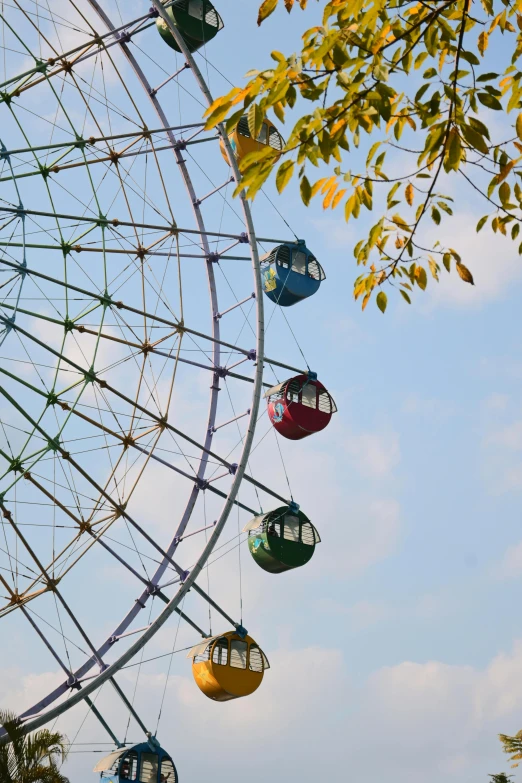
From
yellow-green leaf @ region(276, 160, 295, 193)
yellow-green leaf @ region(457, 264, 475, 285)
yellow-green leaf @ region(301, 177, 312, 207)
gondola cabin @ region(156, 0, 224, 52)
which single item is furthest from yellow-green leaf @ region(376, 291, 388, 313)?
gondola cabin @ region(156, 0, 224, 52)

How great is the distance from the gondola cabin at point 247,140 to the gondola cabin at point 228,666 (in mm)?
10035

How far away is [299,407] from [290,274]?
313 cm

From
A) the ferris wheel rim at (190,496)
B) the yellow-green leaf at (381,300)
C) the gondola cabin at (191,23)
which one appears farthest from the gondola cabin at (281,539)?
the yellow-green leaf at (381,300)

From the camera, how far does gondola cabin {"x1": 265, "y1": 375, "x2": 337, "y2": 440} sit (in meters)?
23.5

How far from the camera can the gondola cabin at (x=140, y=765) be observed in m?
20.7

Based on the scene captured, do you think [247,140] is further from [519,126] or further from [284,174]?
[284,174]

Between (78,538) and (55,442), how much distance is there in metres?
2.06

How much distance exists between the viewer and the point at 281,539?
→ 902 inches

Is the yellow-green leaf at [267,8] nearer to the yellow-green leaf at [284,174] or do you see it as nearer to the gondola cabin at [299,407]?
the yellow-green leaf at [284,174]

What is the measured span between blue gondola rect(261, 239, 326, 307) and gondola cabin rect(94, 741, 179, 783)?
394 inches

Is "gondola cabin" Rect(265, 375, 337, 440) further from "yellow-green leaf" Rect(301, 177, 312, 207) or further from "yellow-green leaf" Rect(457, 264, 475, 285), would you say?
"yellow-green leaf" Rect(301, 177, 312, 207)

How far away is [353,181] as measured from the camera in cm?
732

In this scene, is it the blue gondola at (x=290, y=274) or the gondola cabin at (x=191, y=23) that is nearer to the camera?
the gondola cabin at (x=191, y=23)

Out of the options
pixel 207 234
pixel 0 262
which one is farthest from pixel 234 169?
pixel 0 262
